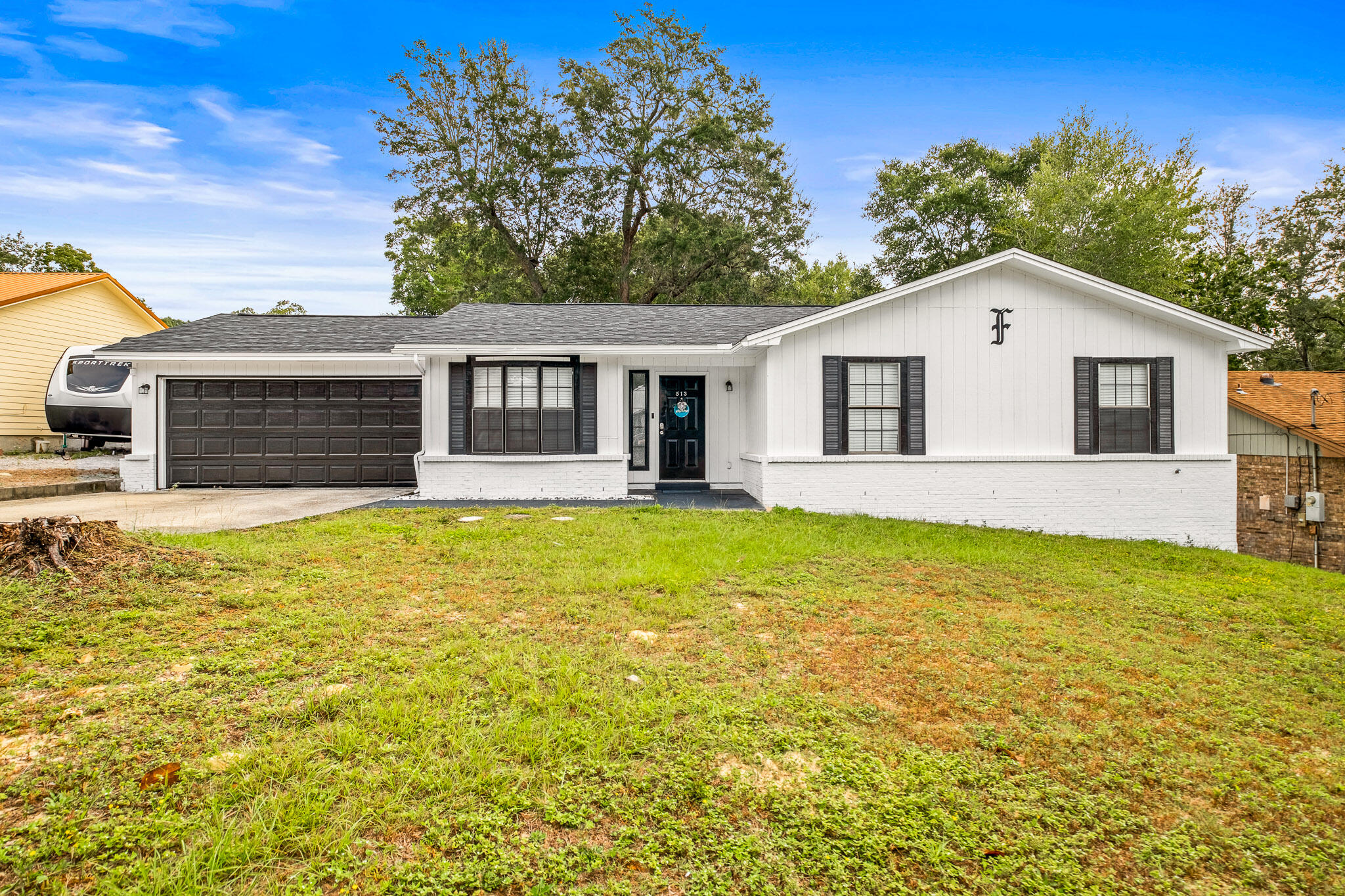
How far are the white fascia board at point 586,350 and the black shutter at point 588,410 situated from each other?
0.39 m

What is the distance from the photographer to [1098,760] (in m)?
2.67

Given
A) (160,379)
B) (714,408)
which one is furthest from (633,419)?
(160,379)

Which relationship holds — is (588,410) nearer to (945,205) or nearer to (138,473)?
(138,473)

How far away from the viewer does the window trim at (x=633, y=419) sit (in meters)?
11.7

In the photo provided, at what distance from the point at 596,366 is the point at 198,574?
267 inches

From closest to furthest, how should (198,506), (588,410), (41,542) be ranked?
1. (41,542)
2. (198,506)
3. (588,410)

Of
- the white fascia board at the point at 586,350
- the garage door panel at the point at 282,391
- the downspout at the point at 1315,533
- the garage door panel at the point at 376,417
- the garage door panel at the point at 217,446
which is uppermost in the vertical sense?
the white fascia board at the point at 586,350

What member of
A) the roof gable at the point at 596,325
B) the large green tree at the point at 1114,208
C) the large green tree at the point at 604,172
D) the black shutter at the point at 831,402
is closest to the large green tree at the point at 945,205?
the large green tree at the point at 1114,208

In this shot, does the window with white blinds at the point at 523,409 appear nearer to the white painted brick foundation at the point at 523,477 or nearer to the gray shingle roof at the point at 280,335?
the white painted brick foundation at the point at 523,477

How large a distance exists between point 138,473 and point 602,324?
29.1 ft

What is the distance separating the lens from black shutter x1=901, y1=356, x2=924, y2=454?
31.9ft

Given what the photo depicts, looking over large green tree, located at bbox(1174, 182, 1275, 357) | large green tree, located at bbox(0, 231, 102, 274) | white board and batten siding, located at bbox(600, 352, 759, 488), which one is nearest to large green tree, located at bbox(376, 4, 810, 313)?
white board and batten siding, located at bbox(600, 352, 759, 488)

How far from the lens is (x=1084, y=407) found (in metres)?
9.78

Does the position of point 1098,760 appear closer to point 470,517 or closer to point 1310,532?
point 470,517
